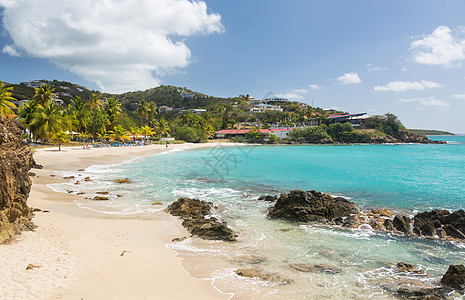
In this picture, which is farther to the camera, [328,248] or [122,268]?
[328,248]

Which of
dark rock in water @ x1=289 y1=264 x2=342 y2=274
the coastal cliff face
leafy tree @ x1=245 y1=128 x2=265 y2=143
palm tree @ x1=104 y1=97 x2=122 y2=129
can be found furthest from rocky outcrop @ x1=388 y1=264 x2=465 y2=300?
leafy tree @ x1=245 y1=128 x2=265 y2=143

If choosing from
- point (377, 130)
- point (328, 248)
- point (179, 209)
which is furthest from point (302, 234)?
point (377, 130)

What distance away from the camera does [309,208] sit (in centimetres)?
1413

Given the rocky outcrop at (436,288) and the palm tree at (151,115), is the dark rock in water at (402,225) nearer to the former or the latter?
the rocky outcrop at (436,288)

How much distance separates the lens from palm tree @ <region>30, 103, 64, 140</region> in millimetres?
40406

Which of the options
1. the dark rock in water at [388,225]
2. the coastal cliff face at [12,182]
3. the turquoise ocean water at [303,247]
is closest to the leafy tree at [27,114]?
the turquoise ocean water at [303,247]

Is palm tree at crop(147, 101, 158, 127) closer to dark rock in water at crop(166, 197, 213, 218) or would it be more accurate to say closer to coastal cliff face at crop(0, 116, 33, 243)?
dark rock in water at crop(166, 197, 213, 218)

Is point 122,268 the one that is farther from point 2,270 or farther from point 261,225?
point 261,225

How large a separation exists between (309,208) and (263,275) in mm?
7290

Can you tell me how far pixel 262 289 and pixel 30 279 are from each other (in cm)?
573

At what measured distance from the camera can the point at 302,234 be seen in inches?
457

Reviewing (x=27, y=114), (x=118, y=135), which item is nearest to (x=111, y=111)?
(x=118, y=135)

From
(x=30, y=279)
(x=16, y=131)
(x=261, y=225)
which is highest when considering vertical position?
(x=16, y=131)

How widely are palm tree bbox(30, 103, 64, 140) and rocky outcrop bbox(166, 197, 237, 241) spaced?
3751 centimetres
